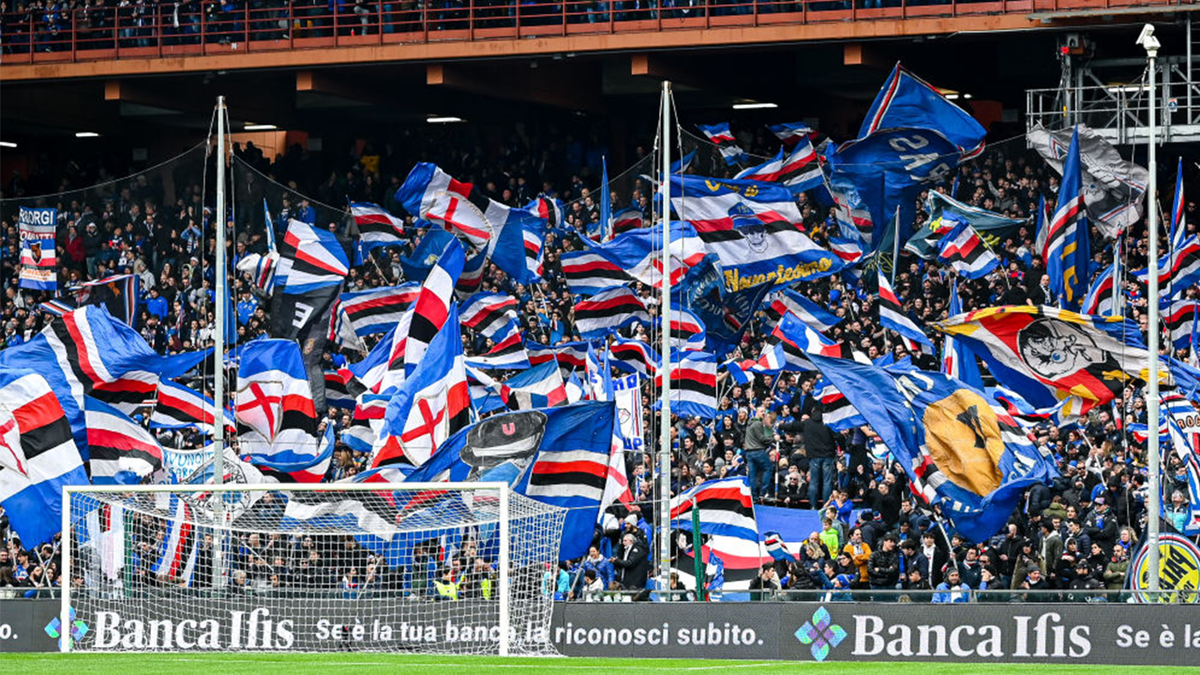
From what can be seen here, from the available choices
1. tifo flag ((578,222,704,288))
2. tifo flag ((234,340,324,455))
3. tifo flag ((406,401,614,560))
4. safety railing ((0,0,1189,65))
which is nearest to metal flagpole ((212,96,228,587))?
tifo flag ((234,340,324,455))

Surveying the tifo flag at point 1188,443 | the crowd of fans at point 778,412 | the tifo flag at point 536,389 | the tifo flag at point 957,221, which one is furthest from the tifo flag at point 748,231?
the tifo flag at point 1188,443

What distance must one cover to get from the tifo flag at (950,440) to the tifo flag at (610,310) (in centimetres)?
432

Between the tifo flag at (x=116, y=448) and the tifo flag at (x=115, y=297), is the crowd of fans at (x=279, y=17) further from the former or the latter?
the tifo flag at (x=116, y=448)

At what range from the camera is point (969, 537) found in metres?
24.5

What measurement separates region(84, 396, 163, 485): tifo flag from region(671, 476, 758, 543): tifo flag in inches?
263

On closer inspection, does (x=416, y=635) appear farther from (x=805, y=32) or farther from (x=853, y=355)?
(x=805, y=32)

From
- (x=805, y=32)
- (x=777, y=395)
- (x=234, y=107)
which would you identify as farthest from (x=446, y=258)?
(x=234, y=107)

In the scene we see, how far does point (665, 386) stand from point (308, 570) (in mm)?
4687

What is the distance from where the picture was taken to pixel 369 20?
137 ft

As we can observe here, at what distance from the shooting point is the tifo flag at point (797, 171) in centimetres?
2905

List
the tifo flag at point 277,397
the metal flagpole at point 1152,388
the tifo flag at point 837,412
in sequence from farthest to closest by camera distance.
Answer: the tifo flag at point 277,397, the tifo flag at point 837,412, the metal flagpole at point 1152,388

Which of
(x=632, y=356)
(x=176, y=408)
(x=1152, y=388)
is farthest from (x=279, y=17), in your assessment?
(x=1152, y=388)

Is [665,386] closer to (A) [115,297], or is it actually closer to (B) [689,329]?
(B) [689,329]

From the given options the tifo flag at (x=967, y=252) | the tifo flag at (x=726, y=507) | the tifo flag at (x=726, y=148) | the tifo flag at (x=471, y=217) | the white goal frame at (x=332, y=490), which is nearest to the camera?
the white goal frame at (x=332, y=490)
